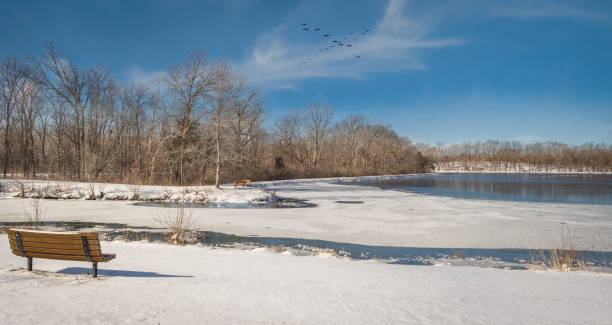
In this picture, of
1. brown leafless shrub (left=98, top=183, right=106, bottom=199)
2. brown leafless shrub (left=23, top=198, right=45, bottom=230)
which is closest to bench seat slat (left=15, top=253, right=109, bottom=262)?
A: brown leafless shrub (left=23, top=198, right=45, bottom=230)

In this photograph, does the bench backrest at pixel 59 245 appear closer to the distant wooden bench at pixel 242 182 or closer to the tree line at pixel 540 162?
the distant wooden bench at pixel 242 182

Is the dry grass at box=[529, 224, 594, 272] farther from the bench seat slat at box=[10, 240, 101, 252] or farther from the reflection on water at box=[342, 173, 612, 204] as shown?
the reflection on water at box=[342, 173, 612, 204]

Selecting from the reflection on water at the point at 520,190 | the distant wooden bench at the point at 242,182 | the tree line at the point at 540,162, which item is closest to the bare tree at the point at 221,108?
the distant wooden bench at the point at 242,182

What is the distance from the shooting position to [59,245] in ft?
16.9

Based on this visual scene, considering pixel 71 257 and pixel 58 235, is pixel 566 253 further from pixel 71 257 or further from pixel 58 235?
pixel 58 235

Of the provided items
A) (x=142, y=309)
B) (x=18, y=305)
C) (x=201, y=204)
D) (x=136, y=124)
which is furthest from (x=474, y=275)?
(x=136, y=124)

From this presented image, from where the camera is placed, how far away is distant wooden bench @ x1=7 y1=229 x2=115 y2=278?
199 inches

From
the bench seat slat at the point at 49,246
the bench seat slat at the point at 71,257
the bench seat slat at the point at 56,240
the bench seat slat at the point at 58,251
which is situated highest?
the bench seat slat at the point at 56,240

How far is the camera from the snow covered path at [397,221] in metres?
10.3

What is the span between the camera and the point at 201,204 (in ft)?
63.1

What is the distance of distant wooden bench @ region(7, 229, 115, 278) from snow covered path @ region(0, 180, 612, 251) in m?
5.97

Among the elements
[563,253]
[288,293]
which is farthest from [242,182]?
[288,293]

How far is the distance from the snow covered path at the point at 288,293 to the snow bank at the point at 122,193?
545 inches

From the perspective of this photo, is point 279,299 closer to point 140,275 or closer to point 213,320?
point 213,320
